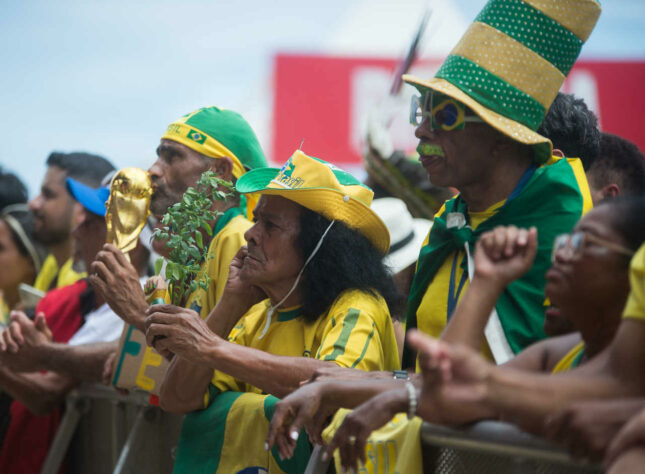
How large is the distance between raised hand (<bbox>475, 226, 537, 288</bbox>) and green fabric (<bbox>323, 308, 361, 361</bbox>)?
0.96 meters

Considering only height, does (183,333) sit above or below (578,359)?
below

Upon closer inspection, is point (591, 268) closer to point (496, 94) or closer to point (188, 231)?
point (496, 94)

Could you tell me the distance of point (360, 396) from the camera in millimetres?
2512

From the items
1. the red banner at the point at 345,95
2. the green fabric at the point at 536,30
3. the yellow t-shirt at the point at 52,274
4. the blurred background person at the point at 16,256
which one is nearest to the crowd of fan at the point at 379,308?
the green fabric at the point at 536,30

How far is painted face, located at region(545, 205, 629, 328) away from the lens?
1979 mm

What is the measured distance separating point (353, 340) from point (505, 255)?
3.42 feet

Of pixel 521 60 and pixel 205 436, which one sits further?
pixel 205 436

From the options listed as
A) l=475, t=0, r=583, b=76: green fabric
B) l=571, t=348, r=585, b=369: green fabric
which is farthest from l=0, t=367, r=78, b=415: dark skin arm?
l=571, t=348, r=585, b=369: green fabric

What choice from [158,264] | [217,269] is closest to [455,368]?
[158,264]

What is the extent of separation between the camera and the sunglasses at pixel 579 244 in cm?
197

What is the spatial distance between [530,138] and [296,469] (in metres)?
1.35

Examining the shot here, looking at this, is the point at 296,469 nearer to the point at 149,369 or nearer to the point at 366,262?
the point at 366,262

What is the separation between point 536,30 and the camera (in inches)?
119

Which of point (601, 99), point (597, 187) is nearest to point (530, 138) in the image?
point (597, 187)
